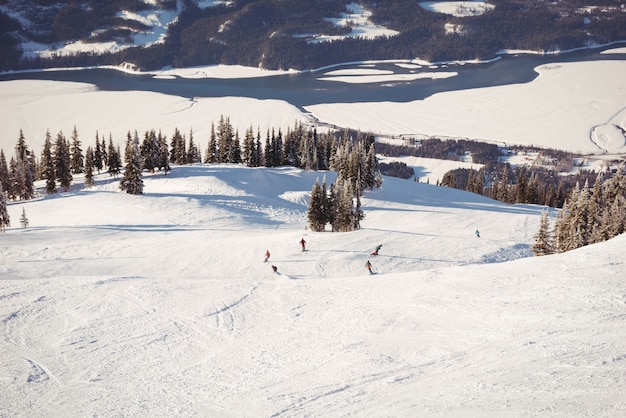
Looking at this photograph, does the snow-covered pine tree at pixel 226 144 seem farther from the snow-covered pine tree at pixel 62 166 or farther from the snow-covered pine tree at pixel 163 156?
the snow-covered pine tree at pixel 62 166

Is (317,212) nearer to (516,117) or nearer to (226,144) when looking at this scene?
(226,144)

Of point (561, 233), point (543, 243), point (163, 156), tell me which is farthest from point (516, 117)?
point (543, 243)

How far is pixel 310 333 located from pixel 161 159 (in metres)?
58.3

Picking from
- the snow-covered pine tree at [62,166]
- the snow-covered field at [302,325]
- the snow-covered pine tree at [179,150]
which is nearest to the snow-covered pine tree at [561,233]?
the snow-covered field at [302,325]

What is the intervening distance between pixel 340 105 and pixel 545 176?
90.5 meters

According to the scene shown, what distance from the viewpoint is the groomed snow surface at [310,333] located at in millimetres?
13211

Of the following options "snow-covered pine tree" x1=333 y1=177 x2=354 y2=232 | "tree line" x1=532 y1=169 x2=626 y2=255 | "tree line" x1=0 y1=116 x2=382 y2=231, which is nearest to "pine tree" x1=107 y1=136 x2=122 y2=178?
"tree line" x1=0 y1=116 x2=382 y2=231

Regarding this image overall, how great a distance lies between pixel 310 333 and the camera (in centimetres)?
1839

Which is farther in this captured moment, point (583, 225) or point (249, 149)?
point (249, 149)

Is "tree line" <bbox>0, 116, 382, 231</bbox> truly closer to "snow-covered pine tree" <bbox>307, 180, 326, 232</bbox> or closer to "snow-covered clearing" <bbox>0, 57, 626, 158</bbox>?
"snow-covered pine tree" <bbox>307, 180, 326, 232</bbox>

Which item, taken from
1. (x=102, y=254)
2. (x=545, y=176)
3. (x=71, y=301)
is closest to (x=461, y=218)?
(x=102, y=254)

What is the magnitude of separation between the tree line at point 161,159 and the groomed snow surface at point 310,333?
Result: 67.1 feet

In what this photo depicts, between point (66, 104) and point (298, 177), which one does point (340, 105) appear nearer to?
point (66, 104)

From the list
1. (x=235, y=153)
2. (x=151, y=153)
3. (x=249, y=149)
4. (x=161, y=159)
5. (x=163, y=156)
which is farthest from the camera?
(x=235, y=153)
